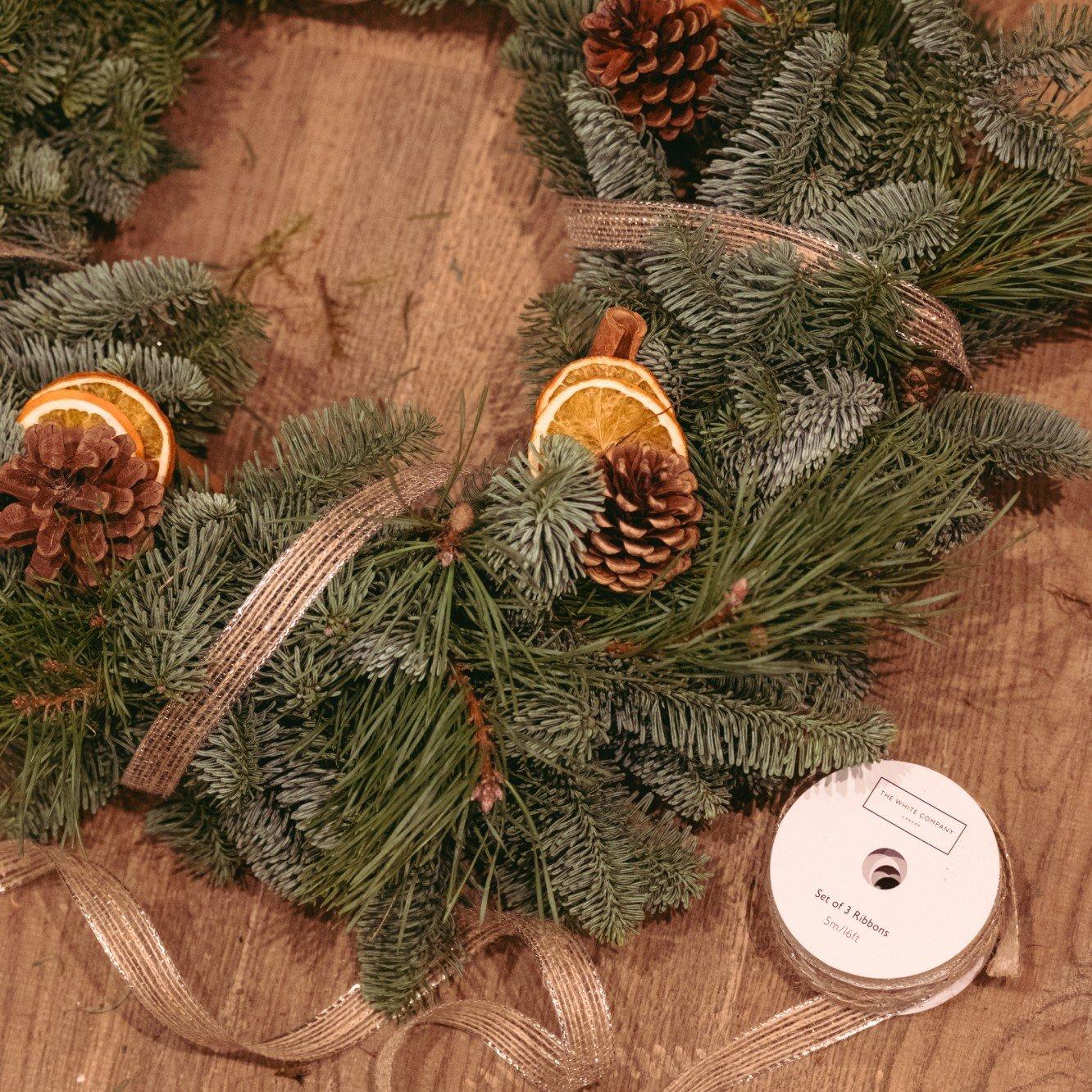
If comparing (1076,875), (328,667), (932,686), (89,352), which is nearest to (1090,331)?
(932,686)

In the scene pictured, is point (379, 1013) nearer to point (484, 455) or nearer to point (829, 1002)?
point (829, 1002)

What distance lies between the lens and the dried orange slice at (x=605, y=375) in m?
0.80

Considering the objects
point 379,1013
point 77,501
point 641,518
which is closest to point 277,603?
point 77,501

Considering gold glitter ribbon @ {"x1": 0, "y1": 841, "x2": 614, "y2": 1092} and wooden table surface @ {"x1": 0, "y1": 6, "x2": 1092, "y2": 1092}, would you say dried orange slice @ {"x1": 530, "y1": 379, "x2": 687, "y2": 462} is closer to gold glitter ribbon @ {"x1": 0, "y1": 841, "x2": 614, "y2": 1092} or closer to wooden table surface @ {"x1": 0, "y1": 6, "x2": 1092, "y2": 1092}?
wooden table surface @ {"x1": 0, "y1": 6, "x2": 1092, "y2": 1092}

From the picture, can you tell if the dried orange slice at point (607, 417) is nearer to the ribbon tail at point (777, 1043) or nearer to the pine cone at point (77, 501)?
the pine cone at point (77, 501)

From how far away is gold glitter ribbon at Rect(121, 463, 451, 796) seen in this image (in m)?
0.79

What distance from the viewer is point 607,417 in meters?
0.79

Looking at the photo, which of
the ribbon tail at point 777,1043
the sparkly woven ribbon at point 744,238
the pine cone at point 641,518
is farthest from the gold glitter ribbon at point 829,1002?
the sparkly woven ribbon at point 744,238

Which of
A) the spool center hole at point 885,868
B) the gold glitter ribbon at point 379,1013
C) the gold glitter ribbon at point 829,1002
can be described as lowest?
the gold glitter ribbon at point 379,1013

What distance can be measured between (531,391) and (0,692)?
52cm

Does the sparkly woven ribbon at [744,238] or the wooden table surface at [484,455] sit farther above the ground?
the sparkly woven ribbon at [744,238]

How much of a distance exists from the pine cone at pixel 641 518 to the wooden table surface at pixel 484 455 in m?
0.25

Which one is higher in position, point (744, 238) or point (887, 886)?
point (744, 238)

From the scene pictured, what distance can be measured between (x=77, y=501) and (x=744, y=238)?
1.80 ft
